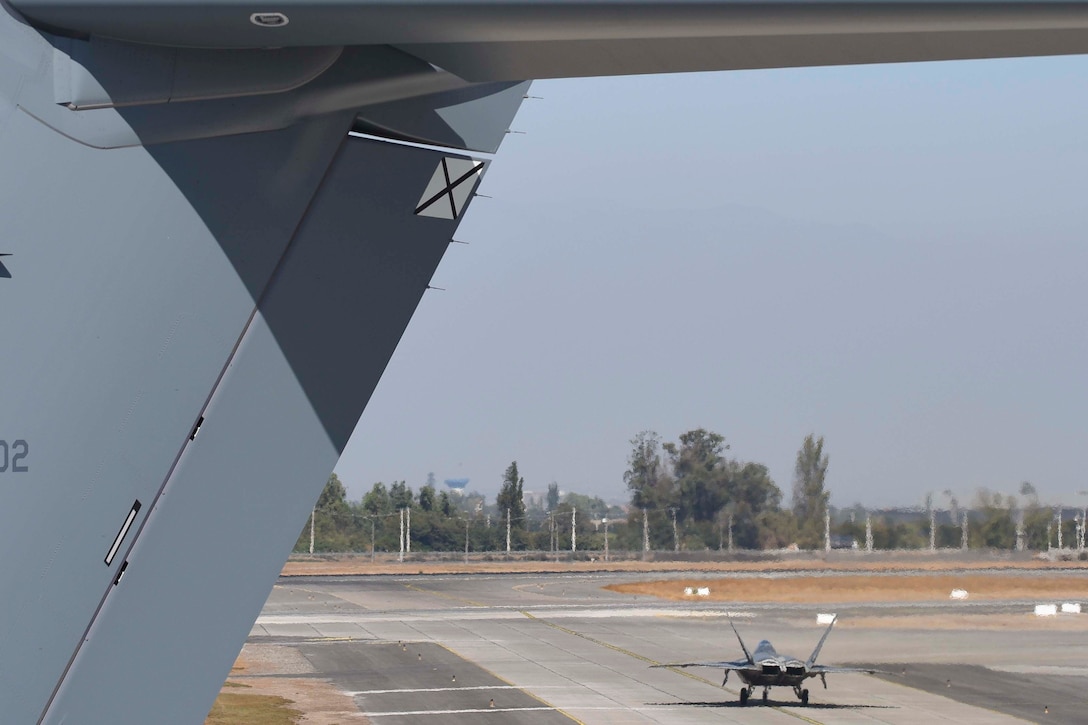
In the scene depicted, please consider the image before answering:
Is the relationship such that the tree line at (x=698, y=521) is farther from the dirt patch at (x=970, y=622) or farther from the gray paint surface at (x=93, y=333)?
the gray paint surface at (x=93, y=333)

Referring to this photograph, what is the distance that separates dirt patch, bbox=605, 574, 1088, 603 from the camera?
265 ft

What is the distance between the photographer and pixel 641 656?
50.1 meters

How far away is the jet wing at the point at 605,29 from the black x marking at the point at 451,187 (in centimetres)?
71

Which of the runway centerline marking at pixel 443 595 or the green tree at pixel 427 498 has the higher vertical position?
the green tree at pixel 427 498

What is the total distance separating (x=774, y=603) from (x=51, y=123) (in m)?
77.4

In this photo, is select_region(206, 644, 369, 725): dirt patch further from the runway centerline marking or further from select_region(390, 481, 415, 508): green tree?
select_region(390, 481, 415, 508): green tree

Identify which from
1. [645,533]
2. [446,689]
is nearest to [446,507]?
[645,533]

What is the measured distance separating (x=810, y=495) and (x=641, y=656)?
9162 cm

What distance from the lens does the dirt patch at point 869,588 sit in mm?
80625

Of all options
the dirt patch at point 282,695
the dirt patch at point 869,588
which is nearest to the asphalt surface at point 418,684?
the dirt patch at point 282,695

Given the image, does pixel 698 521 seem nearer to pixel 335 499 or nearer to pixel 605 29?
pixel 335 499

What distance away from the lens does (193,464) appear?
4.38 metres

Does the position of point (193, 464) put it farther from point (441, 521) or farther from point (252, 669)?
point (441, 521)

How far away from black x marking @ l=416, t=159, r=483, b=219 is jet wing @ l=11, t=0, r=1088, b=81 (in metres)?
0.71
